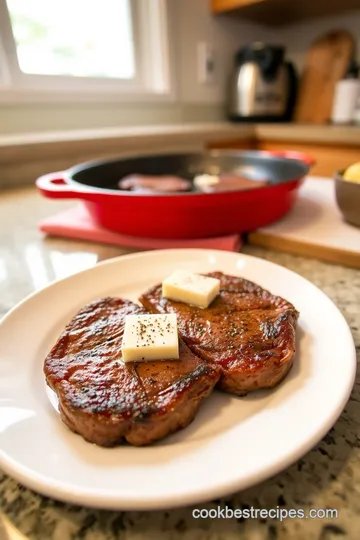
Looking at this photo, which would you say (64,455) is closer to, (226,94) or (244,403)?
(244,403)

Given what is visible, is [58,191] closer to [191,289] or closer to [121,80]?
[191,289]

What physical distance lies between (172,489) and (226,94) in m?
2.67

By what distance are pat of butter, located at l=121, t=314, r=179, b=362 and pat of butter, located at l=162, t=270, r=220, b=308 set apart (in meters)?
0.09

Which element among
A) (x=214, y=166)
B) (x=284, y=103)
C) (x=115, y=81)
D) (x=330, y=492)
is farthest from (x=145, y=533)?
(x=284, y=103)

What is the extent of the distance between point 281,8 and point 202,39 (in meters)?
0.51

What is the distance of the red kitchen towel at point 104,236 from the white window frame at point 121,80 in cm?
102

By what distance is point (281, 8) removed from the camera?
7.23ft

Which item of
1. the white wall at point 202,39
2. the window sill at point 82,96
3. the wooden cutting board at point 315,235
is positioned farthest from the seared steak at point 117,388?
the white wall at point 202,39

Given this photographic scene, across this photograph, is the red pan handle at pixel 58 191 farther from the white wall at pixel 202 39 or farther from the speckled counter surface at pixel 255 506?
the white wall at pixel 202 39

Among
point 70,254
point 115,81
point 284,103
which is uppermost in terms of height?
point 115,81

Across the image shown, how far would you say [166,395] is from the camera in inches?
→ 14.2

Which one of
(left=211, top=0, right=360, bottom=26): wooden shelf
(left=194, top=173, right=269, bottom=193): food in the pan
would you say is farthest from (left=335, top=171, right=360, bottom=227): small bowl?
(left=211, top=0, right=360, bottom=26): wooden shelf

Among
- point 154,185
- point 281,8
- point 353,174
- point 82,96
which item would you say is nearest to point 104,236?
point 154,185

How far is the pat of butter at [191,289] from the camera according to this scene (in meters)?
0.52
